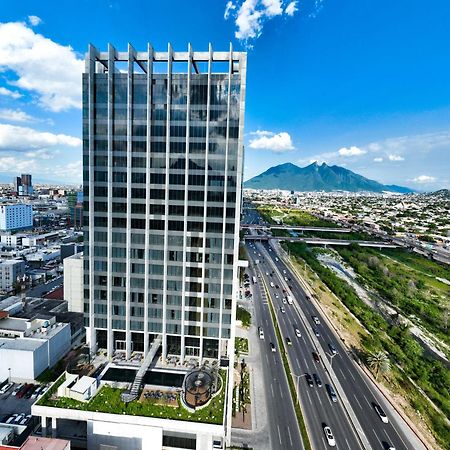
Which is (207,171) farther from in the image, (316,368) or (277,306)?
(277,306)

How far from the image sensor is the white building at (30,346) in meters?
63.1

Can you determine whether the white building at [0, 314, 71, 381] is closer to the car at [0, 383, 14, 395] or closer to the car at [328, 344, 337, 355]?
the car at [0, 383, 14, 395]

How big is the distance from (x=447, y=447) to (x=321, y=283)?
8458 centimetres

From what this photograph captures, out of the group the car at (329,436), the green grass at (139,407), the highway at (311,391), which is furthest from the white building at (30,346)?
the car at (329,436)

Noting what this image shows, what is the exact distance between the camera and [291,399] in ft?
203

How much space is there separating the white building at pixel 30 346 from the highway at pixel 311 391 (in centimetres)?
5352

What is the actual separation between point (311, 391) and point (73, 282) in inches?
2700

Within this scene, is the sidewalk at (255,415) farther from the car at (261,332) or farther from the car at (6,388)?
the car at (6,388)

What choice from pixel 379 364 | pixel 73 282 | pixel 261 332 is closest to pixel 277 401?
pixel 261 332

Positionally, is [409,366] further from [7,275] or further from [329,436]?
[7,275]

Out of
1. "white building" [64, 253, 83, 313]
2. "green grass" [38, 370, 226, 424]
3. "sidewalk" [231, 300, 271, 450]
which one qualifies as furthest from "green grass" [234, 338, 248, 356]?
"white building" [64, 253, 83, 313]

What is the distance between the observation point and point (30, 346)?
64.4 meters

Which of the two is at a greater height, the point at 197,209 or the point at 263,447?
the point at 197,209

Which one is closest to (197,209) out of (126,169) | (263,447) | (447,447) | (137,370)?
(126,169)
